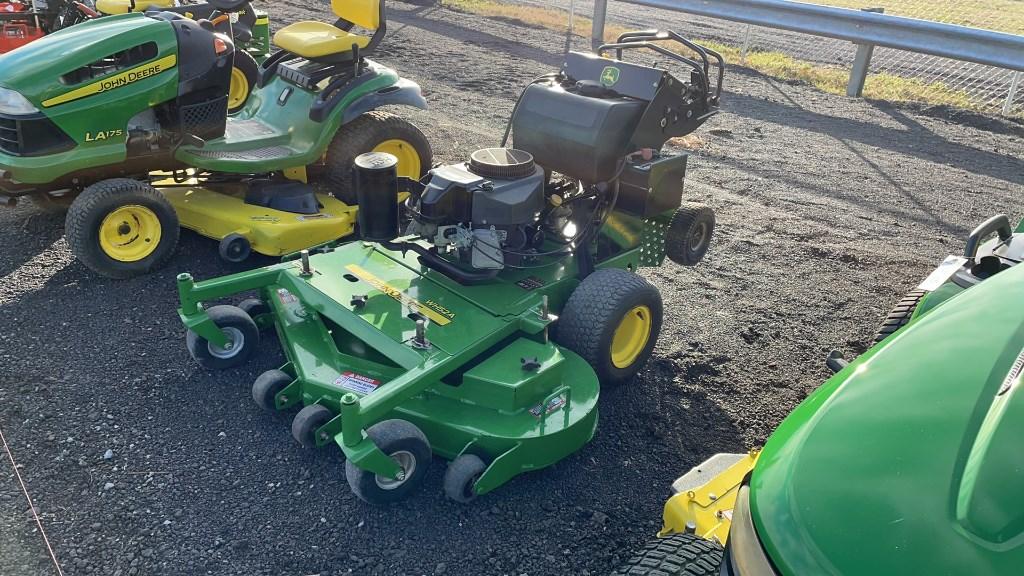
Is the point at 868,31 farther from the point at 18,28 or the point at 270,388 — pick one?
the point at 18,28

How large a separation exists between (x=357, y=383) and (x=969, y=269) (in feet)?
9.19

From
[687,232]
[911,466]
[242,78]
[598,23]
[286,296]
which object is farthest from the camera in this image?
[598,23]

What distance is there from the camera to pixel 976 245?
348 centimetres

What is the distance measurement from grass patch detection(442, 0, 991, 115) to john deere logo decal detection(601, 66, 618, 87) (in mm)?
6951

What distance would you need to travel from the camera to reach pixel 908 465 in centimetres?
157

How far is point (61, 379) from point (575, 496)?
2.49 m

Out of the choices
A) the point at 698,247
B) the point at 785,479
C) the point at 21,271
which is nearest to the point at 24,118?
the point at 21,271

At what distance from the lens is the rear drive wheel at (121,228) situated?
436cm

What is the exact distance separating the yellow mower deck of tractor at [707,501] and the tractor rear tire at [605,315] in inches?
33.9

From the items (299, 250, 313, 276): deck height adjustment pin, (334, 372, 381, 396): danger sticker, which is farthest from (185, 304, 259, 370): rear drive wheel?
(334, 372, 381, 396): danger sticker

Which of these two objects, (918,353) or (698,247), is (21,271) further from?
(918,353)

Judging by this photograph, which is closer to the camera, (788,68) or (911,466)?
(911,466)

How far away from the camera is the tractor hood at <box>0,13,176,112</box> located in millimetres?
4289

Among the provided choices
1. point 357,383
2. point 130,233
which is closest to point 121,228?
point 130,233
